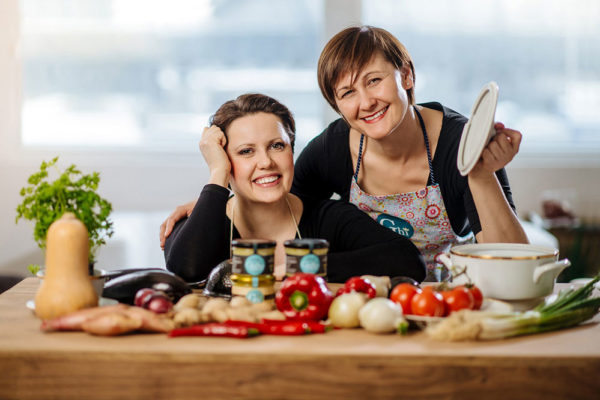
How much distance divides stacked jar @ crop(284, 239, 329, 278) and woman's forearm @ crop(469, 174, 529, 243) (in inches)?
26.2

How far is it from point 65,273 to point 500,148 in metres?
1.07

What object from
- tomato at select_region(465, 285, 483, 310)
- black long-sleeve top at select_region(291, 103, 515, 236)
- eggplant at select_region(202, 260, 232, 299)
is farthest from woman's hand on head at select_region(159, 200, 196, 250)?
tomato at select_region(465, 285, 483, 310)

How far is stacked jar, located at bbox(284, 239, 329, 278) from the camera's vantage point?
1.42m

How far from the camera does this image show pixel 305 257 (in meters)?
1.42

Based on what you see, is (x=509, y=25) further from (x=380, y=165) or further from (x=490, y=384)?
(x=490, y=384)

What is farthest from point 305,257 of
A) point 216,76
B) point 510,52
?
point 510,52

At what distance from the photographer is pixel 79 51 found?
467cm

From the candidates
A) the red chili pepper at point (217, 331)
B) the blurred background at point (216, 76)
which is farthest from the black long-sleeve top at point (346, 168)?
the blurred background at point (216, 76)

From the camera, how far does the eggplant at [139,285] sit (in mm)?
1477

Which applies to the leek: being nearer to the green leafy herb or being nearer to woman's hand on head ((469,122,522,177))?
woman's hand on head ((469,122,522,177))

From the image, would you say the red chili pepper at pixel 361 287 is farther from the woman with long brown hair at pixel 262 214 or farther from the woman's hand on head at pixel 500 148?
the woman's hand on head at pixel 500 148

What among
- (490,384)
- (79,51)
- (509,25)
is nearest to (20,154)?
(79,51)

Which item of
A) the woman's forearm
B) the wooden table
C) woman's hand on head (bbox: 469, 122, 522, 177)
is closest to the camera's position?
the wooden table

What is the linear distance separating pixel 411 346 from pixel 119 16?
4.04m
